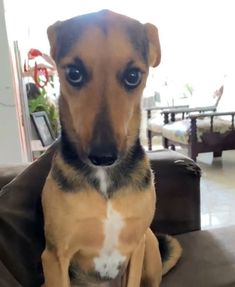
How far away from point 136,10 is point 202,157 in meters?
2.04

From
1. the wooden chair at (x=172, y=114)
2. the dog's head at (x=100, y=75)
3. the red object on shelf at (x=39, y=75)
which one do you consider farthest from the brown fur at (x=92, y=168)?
the wooden chair at (x=172, y=114)

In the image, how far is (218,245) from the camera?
145 centimetres

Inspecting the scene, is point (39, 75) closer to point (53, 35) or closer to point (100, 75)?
point (53, 35)

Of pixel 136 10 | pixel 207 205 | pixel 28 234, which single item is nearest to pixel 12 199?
pixel 28 234

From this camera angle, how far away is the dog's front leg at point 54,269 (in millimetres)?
1118

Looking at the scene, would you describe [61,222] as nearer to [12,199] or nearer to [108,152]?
[12,199]

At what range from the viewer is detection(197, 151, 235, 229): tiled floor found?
2.78 m

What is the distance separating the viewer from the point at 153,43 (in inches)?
44.8

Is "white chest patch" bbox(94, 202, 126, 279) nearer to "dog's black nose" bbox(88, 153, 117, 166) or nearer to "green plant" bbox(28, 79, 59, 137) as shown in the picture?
"dog's black nose" bbox(88, 153, 117, 166)

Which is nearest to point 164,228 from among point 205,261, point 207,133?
point 205,261

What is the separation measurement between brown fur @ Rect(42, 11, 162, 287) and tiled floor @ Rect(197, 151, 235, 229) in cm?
152

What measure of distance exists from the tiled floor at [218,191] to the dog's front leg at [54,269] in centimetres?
165

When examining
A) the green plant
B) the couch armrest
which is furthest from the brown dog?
the green plant

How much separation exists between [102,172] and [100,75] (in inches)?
11.6
